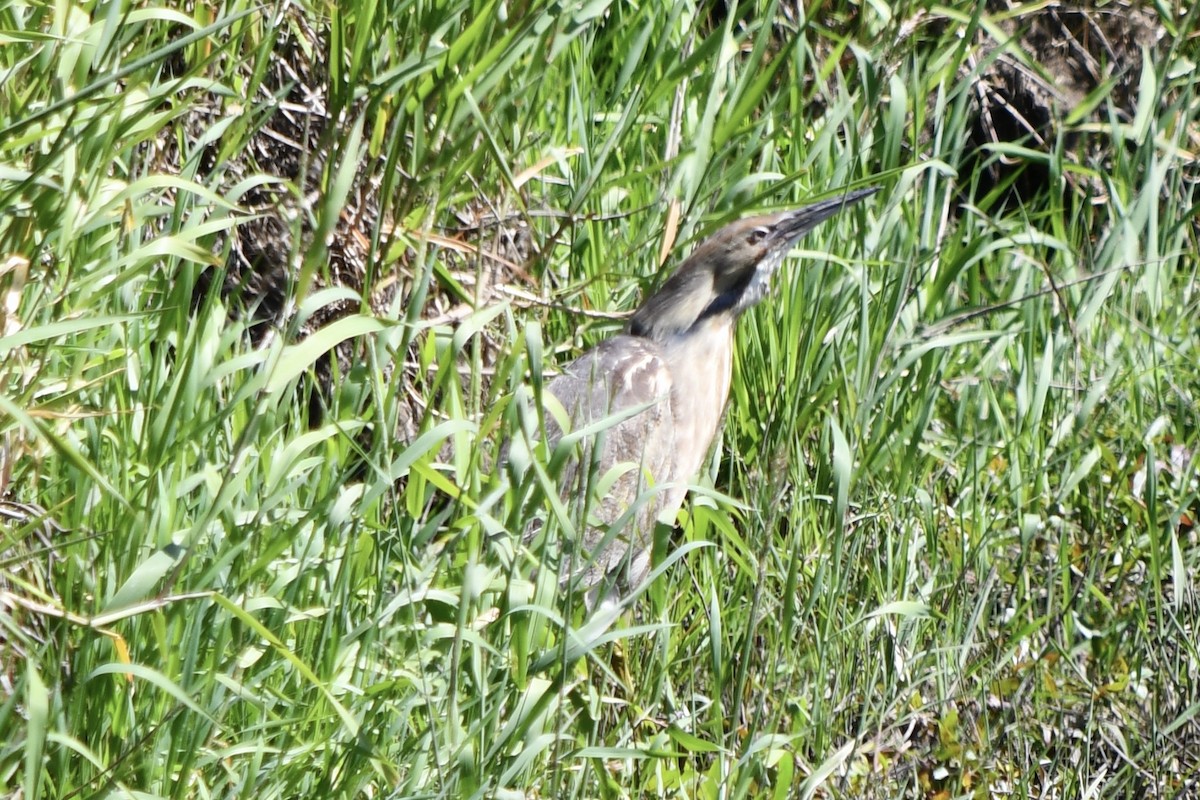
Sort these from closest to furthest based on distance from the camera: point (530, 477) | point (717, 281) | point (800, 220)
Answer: point (530, 477), point (800, 220), point (717, 281)

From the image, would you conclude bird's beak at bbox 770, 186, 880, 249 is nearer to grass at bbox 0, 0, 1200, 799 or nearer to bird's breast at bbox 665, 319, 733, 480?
grass at bbox 0, 0, 1200, 799

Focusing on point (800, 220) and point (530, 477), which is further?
point (800, 220)

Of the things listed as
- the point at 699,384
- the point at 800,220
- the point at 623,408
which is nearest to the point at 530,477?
the point at 623,408

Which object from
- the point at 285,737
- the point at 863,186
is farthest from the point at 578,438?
the point at 863,186

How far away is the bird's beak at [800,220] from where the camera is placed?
11.0ft

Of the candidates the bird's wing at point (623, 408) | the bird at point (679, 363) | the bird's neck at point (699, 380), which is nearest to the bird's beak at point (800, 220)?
the bird at point (679, 363)

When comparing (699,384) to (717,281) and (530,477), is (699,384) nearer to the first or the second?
(717,281)

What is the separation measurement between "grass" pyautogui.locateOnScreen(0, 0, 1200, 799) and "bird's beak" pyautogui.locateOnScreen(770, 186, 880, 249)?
49mm

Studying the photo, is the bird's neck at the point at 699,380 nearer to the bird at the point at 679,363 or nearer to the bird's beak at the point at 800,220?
the bird at the point at 679,363

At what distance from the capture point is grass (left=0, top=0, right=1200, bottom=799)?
2.12 m

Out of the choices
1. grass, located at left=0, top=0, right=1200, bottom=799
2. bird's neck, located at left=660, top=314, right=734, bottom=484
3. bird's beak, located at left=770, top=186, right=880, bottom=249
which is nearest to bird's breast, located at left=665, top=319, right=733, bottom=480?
bird's neck, located at left=660, top=314, right=734, bottom=484

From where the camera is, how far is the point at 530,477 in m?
2.19

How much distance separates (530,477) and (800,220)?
4.74 ft

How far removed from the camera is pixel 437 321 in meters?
2.71
